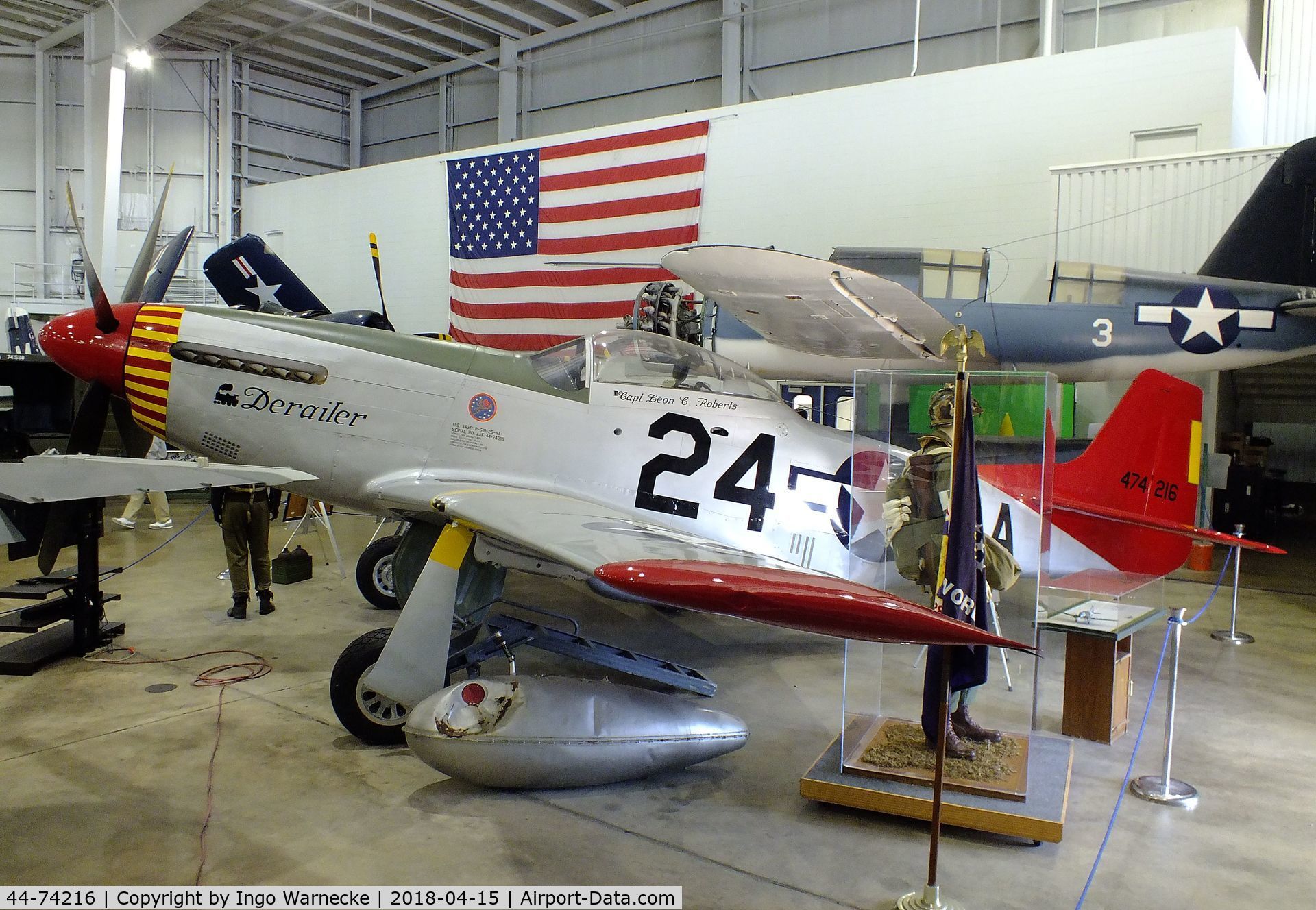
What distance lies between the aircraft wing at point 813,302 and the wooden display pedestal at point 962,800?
3.33 meters

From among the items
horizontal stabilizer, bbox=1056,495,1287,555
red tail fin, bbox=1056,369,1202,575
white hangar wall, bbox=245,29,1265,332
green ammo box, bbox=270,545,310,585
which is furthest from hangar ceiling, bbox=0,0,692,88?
horizontal stabilizer, bbox=1056,495,1287,555

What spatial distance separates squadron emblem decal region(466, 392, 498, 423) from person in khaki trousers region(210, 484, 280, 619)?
8.36 ft

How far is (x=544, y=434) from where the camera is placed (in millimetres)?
4719

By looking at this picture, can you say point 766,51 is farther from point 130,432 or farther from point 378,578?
point 130,432

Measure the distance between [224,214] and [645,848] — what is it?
20.7m

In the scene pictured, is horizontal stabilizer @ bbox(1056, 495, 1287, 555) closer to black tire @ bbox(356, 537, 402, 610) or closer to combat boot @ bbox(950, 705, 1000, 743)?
combat boot @ bbox(950, 705, 1000, 743)

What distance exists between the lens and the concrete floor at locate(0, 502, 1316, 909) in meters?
2.96

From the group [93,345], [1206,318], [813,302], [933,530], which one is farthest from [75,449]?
[1206,318]

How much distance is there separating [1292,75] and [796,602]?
12163mm

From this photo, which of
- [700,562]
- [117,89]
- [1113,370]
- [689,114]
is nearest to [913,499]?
[700,562]

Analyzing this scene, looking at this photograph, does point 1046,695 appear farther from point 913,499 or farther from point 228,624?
point 228,624

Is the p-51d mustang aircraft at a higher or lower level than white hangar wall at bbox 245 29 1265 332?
lower

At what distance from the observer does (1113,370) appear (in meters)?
8.63

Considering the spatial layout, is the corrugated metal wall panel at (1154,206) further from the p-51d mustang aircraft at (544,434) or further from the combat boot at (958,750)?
the combat boot at (958,750)
